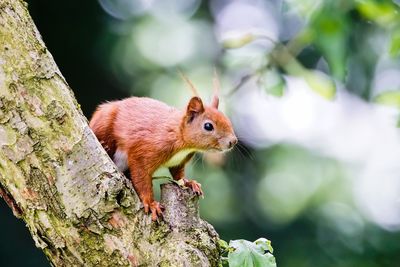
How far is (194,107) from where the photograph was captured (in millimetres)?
2889

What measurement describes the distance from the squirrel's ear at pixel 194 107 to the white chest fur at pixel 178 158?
13 centimetres

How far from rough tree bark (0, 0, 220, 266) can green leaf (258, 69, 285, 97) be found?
0.97 metres

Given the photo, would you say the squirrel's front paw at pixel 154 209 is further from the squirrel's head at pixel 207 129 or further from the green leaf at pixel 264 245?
the squirrel's head at pixel 207 129

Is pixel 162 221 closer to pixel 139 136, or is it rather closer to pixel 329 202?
pixel 139 136

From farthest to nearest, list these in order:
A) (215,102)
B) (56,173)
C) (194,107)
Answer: (215,102)
(194,107)
(56,173)

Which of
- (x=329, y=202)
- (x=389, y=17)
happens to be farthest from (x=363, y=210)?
(x=389, y=17)

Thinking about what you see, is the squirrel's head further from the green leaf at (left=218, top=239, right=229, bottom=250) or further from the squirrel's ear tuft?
the green leaf at (left=218, top=239, right=229, bottom=250)

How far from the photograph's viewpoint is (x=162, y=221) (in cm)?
230

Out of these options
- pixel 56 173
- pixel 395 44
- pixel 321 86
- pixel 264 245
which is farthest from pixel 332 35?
pixel 56 173

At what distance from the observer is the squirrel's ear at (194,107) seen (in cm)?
284

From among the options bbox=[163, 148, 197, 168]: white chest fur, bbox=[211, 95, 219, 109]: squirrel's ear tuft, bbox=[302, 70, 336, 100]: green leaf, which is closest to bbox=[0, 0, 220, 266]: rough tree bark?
bbox=[163, 148, 197, 168]: white chest fur

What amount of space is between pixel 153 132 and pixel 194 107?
0.18 m

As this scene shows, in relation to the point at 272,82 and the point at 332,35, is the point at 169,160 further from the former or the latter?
the point at 332,35

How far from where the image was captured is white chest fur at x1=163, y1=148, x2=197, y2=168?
2.88 m
